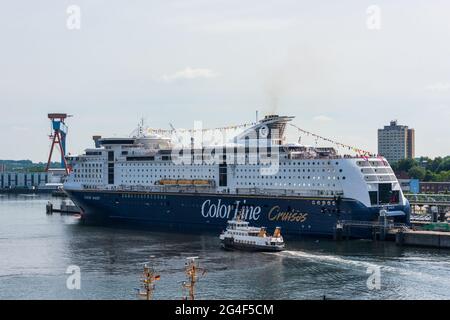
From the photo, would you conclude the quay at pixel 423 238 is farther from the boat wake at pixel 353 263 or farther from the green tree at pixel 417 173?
the green tree at pixel 417 173

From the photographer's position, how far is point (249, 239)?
41.8 m

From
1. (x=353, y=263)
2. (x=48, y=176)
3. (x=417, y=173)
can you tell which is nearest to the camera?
(x=353, y=263)

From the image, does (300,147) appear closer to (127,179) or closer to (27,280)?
(127,179)

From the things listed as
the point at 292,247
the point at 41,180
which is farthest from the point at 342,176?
the point at 41,180

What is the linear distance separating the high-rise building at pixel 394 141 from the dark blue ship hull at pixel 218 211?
127726 millimetres

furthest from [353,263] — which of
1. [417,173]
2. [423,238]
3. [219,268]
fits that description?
[417,173]

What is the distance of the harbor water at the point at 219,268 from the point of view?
29.1 metres

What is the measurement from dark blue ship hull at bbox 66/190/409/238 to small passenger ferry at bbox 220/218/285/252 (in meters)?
5.82

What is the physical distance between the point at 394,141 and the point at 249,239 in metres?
147

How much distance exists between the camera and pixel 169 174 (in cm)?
5922

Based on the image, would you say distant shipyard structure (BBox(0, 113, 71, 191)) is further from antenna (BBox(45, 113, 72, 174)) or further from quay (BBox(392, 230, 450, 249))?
quay (BBox(392, 230, 450, 249))

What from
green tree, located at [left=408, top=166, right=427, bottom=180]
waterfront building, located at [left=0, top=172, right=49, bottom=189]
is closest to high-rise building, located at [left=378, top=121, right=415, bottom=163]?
green tree, located at [left=408, top=166, right=427, bottom=180]

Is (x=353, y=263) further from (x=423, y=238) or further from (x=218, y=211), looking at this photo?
(x=218, y=211)

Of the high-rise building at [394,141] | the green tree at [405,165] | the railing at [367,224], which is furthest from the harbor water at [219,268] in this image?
the high-rise building at [394,141]
